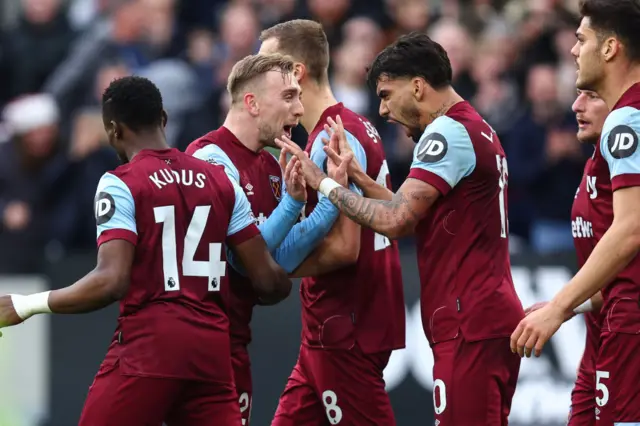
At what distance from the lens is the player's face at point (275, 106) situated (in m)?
7.22

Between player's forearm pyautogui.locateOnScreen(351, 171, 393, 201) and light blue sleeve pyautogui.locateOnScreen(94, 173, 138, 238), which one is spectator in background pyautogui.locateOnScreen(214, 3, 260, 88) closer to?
player's forearm pyautogui.locateOnScreen(351, 171, 393, 201)

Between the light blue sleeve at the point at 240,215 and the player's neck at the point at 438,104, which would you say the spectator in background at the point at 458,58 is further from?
the light blue sleeve at the point at 240,215

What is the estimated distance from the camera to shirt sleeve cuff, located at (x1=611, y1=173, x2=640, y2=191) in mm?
5945

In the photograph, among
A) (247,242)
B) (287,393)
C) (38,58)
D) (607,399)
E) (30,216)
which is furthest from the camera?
(38,58)

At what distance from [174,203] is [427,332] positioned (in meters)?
1.58

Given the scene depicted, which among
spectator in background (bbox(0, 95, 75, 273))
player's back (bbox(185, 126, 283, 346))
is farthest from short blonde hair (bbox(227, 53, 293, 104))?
spectator in background (bbox(0, 95, 75, 273))

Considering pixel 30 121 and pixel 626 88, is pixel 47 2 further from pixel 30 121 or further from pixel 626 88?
pixel 626 88

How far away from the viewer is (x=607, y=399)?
620cm

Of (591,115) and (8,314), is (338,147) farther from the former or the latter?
(8,314)

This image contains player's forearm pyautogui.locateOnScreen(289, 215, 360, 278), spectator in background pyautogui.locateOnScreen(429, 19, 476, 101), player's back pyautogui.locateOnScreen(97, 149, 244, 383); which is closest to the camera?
player's back pyautogui.locateOnScreen(97, 149, 244, 383)

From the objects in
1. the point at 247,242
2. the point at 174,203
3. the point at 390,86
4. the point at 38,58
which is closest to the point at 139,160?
the point at 174,203

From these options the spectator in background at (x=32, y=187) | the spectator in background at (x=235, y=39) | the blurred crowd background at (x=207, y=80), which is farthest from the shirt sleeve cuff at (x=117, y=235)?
the spectator in background at (x=235, y=39)

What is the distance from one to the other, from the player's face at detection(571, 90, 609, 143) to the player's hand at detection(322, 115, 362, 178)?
54.5 inches

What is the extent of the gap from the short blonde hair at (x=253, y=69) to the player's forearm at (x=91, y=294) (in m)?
1.64
